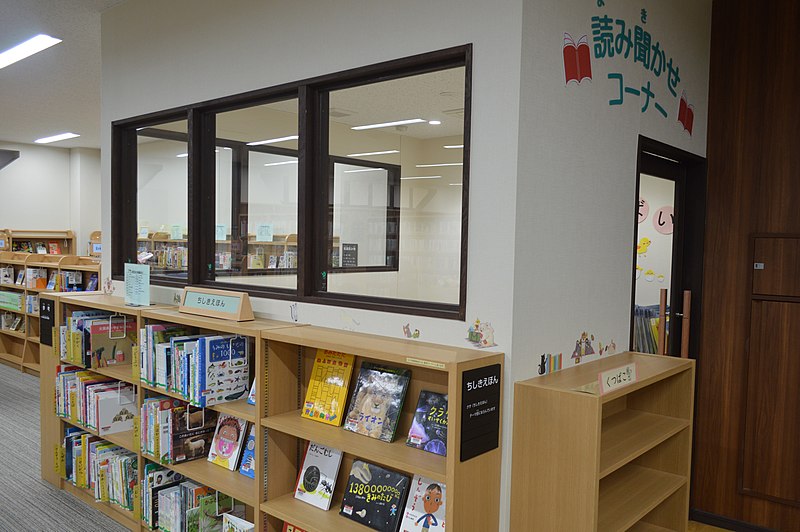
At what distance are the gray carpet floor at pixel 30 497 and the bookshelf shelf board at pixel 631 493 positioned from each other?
2.43m

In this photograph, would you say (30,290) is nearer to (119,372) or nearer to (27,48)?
(27,48)

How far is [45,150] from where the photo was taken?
930cm

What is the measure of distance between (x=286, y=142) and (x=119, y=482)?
199cm

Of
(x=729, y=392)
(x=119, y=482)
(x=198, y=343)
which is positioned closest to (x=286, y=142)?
(x=198, y=343)

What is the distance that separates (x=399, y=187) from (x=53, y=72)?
12.8 feet

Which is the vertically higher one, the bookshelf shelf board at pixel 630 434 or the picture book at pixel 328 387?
the picture book at pixel 328 387

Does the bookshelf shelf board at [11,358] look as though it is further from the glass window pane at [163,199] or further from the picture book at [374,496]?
the picture book at [374,496]

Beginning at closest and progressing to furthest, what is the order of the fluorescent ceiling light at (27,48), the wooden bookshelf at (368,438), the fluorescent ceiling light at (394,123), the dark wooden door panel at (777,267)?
1. the wooden bookshelf at (368,438)
2. the fluorescent ceiling light at (394,123)
3. the dark wooden door panel at (777,267)
4. the fluorescent ceiling light at (27,48)

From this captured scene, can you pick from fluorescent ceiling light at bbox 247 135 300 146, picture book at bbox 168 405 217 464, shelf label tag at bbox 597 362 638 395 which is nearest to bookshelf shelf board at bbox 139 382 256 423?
picture book at bbox 168 405 217 464

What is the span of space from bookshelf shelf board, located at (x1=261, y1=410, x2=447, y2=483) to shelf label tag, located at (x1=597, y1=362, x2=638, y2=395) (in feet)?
1.86

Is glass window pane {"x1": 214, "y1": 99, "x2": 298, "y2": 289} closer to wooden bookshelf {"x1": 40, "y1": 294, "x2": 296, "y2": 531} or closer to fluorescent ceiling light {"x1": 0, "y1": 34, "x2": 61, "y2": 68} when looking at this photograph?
wooden bookshelf {"x1": 40, "y1": 294, "x2": 296, "y2": 531}

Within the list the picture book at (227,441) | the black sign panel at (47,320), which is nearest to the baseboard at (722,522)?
the picture book at (227,441)

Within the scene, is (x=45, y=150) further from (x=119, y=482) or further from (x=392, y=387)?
(x=392, y=387)

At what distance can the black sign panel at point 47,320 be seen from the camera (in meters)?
3.60
